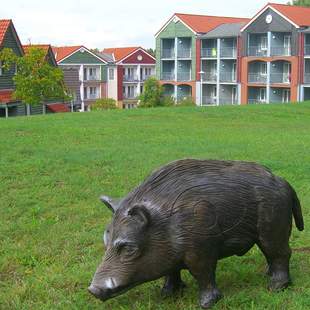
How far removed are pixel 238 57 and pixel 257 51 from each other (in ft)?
5.24

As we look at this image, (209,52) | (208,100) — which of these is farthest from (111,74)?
(209,52)

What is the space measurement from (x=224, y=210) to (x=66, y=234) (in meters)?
2.55

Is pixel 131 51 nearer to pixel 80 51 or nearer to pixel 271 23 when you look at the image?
pixel 80 51

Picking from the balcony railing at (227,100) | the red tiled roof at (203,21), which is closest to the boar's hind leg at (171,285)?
the balcony railing at (227,100)

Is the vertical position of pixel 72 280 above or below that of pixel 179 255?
below

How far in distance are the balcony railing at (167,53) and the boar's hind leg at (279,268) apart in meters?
45.4

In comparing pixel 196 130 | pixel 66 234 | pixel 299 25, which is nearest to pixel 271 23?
pixel 299 25

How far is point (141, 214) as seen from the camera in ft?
12.5

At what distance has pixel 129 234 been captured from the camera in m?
3.79

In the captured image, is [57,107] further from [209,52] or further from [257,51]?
[209,52]

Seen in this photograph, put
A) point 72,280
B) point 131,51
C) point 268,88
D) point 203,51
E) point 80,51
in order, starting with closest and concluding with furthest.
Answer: point 72,280 → point 268,88 → point 203,51 → point 80,51 → point 131,51

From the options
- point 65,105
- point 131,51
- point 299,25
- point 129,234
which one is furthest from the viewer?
point 131,51

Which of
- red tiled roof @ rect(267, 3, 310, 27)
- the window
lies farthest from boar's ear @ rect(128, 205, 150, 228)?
the window

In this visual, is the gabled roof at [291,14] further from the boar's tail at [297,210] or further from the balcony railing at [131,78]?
the boar's tail at [297,210]
